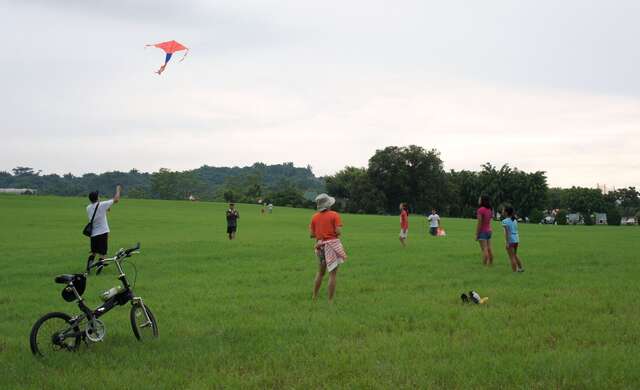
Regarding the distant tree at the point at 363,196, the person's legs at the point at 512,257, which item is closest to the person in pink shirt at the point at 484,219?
the person's legs at the point at 512,257

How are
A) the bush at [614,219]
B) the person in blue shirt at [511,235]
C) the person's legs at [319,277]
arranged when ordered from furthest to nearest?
1. the bush at [614,219]
2. the person in blue shirt at [511,235]
3. the person's legs at [319,277]

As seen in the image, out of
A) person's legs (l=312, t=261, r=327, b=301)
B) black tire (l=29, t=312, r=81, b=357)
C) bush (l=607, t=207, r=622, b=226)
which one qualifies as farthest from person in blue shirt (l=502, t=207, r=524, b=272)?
bush (l=607, t=207, r=622, b=226)

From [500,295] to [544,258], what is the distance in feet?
29.1

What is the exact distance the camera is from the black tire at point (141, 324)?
27.0ft

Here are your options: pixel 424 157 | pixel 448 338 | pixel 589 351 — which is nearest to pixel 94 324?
pixel 448 338

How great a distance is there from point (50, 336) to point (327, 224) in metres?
5.17

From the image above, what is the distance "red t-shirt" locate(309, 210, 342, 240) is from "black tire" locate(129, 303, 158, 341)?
3723mm

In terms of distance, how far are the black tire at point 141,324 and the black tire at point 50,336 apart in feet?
2.39

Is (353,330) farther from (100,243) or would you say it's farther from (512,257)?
(100,243)

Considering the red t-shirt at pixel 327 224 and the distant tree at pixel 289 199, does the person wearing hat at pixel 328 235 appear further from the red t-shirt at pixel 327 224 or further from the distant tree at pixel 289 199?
the distant tree at pixel 289 199

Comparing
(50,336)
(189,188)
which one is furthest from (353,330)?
(189,188)

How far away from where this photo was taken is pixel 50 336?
7762 millimetres

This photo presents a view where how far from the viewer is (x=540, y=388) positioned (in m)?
6.14

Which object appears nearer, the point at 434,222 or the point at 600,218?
the point at 434,222
